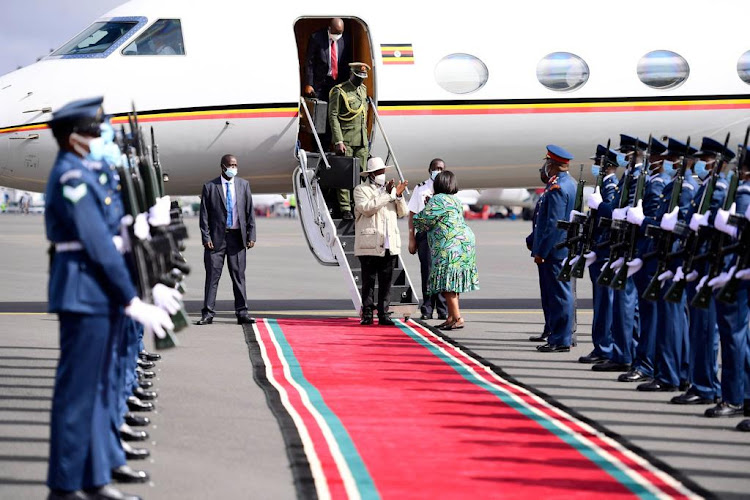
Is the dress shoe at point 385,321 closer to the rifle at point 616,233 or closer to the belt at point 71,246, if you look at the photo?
the rifle at point 616,233

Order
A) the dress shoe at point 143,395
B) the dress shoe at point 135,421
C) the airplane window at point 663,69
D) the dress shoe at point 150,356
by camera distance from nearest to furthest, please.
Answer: the dress shoe at point 135,421 < the dress shoe at point 143,395 < the dress shoe at point 150,356 < the airplane window at point 663,69

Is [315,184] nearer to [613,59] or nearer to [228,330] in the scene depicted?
[228,330]

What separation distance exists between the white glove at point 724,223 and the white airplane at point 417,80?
661 centimetres

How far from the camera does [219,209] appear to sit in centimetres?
1287

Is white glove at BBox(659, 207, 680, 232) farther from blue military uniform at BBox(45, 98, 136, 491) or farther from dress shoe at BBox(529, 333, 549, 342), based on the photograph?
blue military uniform at BBox(45, 98, 136, 491)

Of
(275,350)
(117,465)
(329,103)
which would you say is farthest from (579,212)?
(117,465)

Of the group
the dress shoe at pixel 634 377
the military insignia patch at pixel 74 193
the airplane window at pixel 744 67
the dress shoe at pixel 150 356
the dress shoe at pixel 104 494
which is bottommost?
the dress shoe at pixel 634 377

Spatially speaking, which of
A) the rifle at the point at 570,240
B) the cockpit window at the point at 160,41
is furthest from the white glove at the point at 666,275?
the cockpit window at the point at 160,41

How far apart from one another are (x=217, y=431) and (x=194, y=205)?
103 metres

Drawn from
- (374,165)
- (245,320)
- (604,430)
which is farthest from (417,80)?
(604,430)

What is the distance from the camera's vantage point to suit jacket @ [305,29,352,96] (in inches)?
560

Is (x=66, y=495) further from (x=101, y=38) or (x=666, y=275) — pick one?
(x=101, y=38)

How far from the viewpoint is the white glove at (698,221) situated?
311 inches

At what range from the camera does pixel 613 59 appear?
14.3 m
